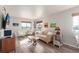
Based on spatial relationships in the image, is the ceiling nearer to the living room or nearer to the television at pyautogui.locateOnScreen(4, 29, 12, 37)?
the living room

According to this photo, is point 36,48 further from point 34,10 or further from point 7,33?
point 34,10

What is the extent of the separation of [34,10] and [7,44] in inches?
40.2

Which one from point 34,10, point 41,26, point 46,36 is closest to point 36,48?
point 46,36

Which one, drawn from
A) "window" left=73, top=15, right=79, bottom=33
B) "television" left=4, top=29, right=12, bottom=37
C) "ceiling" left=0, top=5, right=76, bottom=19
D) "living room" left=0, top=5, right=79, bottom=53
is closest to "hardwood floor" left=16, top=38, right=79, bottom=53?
"living room" left=0, top=5, right=79, bottom=53

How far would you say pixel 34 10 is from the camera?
2.17 m

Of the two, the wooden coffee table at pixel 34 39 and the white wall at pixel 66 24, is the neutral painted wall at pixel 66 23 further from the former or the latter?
the wooden coffee table at pixel 34 39

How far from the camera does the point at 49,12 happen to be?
7.18 feet

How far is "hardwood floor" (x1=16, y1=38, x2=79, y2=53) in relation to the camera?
2.13m

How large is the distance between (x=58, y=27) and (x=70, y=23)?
1.02ft
